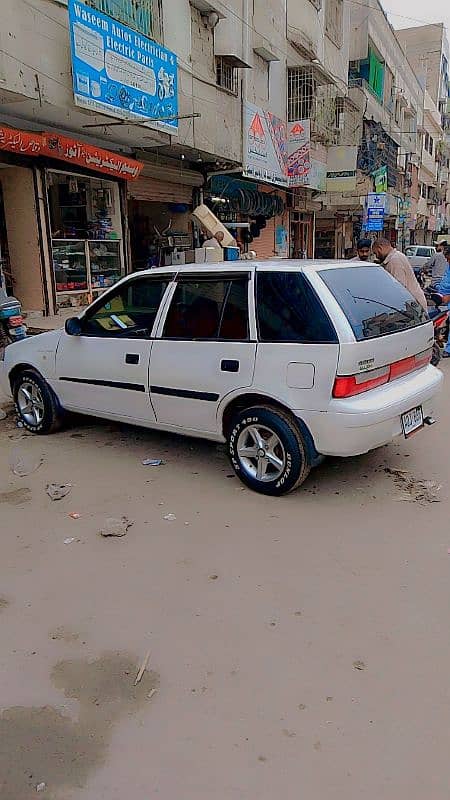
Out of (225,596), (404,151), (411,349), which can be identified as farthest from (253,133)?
(404,151)

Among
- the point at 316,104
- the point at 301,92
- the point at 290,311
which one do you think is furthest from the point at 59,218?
the point at 316,104

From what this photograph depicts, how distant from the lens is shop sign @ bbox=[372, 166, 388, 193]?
23.2 metres

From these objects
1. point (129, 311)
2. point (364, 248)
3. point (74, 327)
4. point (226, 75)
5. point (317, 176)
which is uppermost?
point (226, 75)

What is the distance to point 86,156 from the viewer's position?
909 cm

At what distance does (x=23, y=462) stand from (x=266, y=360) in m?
2.40

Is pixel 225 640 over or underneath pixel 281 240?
underneath

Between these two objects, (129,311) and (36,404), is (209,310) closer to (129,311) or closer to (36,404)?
(129,311)

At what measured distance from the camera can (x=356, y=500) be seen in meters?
4.29

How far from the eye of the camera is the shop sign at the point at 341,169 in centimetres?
1983

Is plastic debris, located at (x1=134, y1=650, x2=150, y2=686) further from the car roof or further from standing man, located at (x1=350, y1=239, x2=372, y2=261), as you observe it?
standing man, located at (x1=350, y1=239, x2=372, y2=261)

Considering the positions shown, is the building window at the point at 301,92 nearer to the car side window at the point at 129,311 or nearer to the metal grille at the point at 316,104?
the metal grille at the point at 316,104

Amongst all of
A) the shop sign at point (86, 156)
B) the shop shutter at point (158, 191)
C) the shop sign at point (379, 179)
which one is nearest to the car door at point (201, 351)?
the shop sign at point (86, 156)

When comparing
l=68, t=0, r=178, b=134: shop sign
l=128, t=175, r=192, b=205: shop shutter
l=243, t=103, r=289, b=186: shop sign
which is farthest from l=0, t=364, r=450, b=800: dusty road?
l=243, t=103, r=289, b=186: shop sign

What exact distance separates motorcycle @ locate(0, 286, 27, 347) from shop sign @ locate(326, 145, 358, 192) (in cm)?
1448
